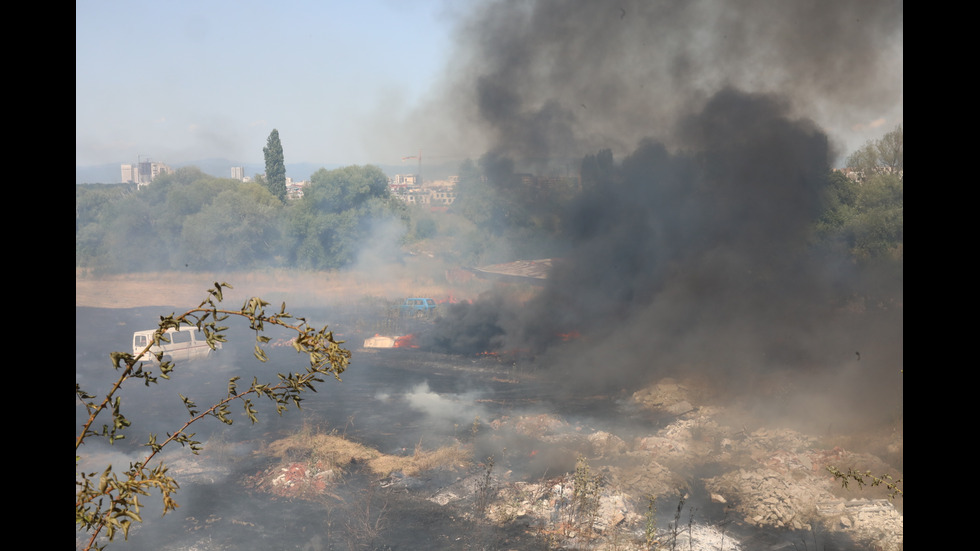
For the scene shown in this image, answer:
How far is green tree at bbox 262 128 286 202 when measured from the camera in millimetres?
41500

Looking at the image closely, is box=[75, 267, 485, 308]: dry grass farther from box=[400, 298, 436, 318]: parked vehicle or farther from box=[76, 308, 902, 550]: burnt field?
box=[76, 308, 902, 550]: burnt field

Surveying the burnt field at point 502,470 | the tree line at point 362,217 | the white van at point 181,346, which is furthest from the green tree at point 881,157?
the white van at point 181,346

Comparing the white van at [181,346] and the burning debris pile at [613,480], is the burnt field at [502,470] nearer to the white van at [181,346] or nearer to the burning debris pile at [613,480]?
the burning debris pile at [613,480]

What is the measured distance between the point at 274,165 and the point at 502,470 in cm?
3413

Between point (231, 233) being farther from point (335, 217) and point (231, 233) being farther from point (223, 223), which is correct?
point (335, 217)

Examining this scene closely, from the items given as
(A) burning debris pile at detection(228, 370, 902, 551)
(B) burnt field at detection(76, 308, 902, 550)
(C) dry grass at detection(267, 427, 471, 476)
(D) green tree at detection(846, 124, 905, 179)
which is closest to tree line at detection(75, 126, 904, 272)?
(D) green tree at detection(846, 124, 905, 179)

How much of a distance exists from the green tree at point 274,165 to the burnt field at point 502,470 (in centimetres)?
2389

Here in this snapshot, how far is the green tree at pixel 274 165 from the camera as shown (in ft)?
136

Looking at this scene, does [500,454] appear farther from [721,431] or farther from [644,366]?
[644,366]

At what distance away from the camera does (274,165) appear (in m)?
41.7

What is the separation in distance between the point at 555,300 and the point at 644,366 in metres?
5.47

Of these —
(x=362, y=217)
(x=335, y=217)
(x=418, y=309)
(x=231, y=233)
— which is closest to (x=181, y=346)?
(x=418, y=309)

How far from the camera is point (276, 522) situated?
10492mm

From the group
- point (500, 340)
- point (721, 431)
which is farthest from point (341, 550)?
point (500, 340)
